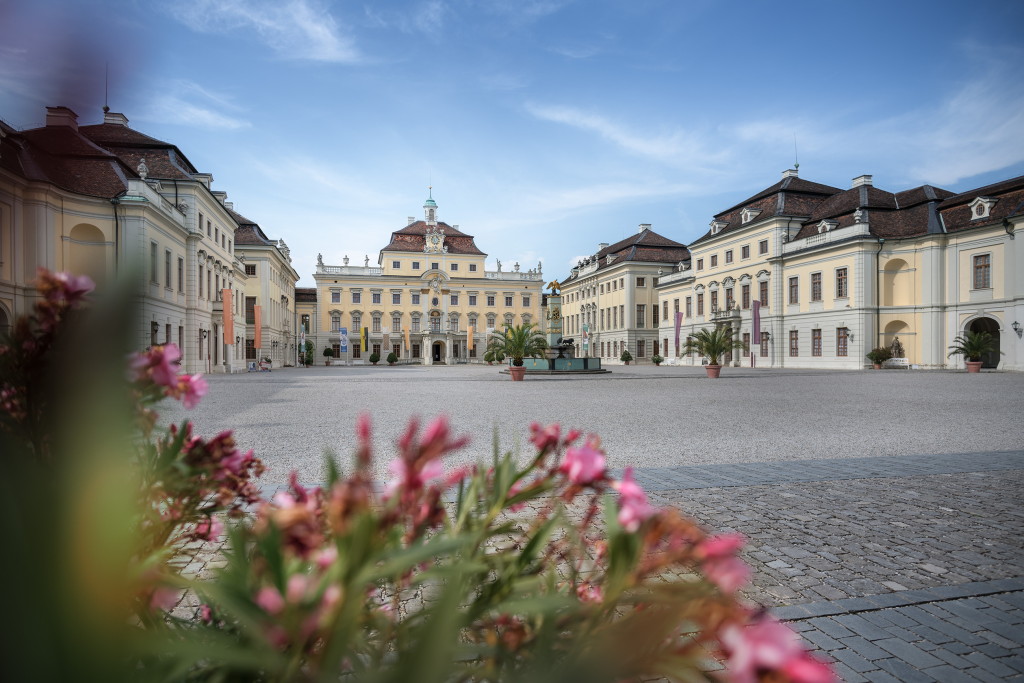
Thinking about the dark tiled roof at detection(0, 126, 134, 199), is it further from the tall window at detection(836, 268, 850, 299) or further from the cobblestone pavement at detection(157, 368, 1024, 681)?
the tall window at detection(836, 268, 850, 299)

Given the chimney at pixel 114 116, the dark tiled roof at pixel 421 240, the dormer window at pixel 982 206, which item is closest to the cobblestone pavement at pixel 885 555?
the chimney at pixel 114 116

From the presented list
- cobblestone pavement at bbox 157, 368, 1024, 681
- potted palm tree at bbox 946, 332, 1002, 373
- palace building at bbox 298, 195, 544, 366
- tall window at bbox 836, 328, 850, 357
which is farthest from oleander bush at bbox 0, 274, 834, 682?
palace building at bbox 298, 195, 544, 366

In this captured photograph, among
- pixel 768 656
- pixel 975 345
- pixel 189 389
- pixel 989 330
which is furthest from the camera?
pixel 989 330

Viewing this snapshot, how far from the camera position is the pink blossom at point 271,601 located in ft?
1.69

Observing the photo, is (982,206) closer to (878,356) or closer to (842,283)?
(842,283)

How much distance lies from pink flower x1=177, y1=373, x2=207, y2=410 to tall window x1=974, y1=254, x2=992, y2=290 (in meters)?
37.3

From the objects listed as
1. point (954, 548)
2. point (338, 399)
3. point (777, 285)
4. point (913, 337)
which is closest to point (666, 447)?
point (954, 548)

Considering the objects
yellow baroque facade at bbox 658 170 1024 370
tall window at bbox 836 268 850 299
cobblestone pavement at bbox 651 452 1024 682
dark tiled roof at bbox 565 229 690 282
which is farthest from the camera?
dark tiled roof at bbox 565 229 690 282

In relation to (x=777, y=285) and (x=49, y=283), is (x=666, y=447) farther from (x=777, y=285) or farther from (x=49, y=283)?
(x=777, y=285)

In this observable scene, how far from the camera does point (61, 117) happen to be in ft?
2.18

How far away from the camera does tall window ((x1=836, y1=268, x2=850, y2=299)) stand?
3475cm

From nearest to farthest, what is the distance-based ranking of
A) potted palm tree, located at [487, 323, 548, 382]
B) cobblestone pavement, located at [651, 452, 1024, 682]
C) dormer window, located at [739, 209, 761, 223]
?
1. cobblestone pavement, located at [651, 452, 1024, 682]
2. potted palm tree, located at [487, 323, 548, 382]
3. dormer window, located at [739, 209, 761, 223]

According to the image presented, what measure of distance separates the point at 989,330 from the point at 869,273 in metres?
6.35

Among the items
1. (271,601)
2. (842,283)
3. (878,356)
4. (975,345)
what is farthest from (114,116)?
(842,283)
